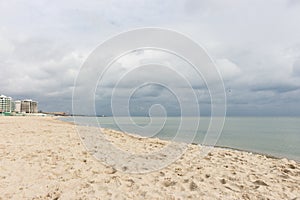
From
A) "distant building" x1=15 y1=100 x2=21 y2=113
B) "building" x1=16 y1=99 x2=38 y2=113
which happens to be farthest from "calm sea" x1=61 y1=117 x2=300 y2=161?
"building" x1=16 y1=99 x2=38 y2=113

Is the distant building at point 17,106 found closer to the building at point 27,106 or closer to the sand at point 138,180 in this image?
the building at point 27,106

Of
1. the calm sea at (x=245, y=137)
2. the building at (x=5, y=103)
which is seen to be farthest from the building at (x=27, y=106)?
the calm sea at (x=245, y=137)

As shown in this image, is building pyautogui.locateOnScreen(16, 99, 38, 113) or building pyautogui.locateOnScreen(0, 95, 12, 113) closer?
building pyautogui.locateOnScreen(0, 95, 12, 113)

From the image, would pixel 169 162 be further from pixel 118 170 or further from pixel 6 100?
pixel 6 100

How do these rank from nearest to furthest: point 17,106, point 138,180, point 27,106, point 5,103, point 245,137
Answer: point 138,180 → point 245,137 → point 5,103 → point 17,106 → point 27,106

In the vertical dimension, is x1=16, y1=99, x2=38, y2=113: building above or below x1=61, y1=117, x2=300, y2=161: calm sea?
above

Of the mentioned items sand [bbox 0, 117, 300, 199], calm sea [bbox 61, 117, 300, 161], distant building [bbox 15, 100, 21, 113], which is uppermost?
distant building [bbox 15, 100, 21, 113]

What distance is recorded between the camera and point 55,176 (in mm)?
5555

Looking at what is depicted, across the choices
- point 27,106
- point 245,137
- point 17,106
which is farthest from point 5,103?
point 245,137

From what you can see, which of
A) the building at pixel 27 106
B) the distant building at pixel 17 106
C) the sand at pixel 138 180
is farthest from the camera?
the building at pixel 27 106

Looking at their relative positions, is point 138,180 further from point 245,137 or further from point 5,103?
point 5,103

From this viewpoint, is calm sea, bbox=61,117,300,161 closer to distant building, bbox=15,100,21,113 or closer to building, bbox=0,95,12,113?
building, bbox=0,95,12,113

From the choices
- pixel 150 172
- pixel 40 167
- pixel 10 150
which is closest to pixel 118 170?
pixel 150 172

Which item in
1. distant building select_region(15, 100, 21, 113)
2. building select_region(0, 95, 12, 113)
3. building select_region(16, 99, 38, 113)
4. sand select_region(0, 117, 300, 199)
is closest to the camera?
sand select_region(0, 117, 300, 199)
